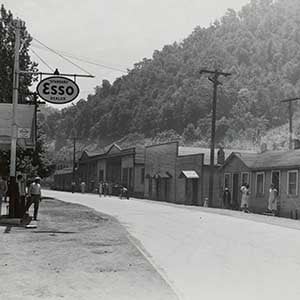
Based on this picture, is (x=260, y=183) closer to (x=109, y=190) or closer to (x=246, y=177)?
(x=246, y=177)

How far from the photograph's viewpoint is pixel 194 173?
54062 mm

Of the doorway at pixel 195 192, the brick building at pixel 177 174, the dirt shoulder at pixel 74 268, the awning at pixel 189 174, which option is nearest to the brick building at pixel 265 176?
the brick building at pixel 177 174

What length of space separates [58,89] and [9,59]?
945 inches

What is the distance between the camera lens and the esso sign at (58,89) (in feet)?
64.4

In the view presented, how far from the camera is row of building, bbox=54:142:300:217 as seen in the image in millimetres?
36875

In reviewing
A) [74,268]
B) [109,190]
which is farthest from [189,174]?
[74,268]

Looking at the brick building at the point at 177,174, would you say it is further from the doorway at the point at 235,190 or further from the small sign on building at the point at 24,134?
the small sign on building at the point at 24,134

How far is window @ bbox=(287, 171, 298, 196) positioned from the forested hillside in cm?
5930

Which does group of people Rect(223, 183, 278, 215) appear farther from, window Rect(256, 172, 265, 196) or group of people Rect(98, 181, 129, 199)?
group of people Rect(98, 181, 129, 199)

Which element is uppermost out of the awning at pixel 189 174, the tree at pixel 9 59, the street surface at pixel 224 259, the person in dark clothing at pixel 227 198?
the tree at pixel 9 59

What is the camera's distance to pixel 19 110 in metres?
29.0

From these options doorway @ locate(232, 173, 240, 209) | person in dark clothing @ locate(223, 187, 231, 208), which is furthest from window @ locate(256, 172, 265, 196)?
doorway @ locate(232, 173, 240, 209)

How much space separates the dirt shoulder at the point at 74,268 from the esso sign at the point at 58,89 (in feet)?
14.0

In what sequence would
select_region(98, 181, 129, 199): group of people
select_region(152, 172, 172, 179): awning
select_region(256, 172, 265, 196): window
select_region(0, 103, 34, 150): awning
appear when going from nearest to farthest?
select_region(0, 103, 34, 150): awning → select_region(256, 172, 265, 196): window → select_region(98, 181, 129, 199): group of people → select_region(152, 172, 172, 179): awning
